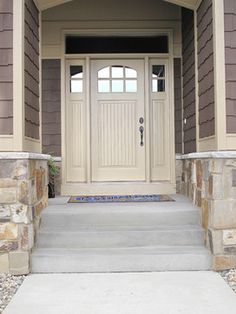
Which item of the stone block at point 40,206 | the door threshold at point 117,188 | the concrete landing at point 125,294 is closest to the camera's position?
the concrete landing at point 125,294

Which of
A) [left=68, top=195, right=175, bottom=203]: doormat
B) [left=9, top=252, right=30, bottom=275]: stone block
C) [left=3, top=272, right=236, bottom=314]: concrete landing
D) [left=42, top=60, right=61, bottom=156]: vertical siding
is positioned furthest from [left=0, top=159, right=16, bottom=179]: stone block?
[left=42, top=60, right=61, bottom=156]: vertical siding

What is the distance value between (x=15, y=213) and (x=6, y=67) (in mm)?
1218

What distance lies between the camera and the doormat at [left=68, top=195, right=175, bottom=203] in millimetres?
4398

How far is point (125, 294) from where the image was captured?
106 inches

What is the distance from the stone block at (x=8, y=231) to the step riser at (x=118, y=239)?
320 millimetres

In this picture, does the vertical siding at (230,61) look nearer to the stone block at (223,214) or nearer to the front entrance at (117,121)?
the stone block at (223,214)

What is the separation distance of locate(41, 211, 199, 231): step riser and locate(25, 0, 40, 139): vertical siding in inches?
32.6

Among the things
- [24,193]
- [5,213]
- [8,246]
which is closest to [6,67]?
[24,193]

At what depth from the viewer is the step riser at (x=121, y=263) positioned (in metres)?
3.21

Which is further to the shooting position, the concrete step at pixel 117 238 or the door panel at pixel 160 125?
the door panel at pixel 160 125

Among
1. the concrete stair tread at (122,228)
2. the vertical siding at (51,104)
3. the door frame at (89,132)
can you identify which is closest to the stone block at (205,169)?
the concrete stair tread at (122,228)

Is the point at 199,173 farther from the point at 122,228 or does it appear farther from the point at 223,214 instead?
the point at 122,228

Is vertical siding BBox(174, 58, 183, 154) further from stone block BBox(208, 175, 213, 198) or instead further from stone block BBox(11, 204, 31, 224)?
stone block BBox(11, 204, 31, 224)

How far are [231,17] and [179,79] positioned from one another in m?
1.77
